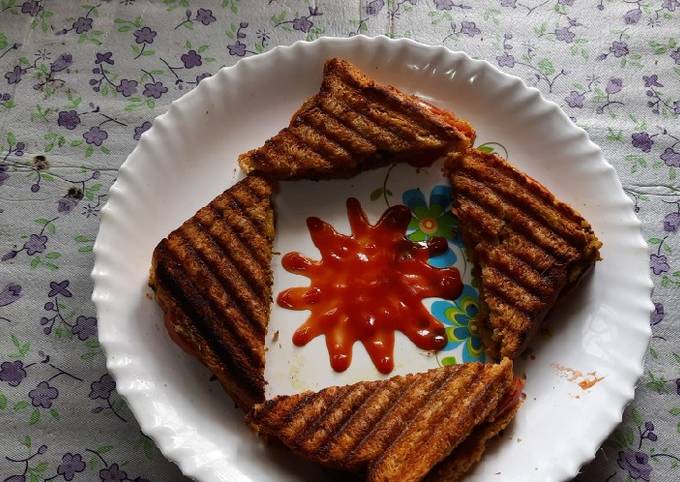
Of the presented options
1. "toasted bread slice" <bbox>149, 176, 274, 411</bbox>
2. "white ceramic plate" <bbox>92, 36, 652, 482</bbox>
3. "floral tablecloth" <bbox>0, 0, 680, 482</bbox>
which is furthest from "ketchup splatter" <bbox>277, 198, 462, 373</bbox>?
"floral tablecloth" <bbox>0, 0, 680, 482</bbox>

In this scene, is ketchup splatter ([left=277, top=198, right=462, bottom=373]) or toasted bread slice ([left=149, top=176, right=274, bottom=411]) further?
ketchup splatter ([left=277, top=198, right=462, bottom=373])

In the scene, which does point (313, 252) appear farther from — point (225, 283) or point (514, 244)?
point (514, 244)

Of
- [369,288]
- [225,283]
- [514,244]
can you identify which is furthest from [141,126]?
[514,244]

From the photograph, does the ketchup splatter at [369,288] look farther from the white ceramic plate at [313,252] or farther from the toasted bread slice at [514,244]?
the toasted bread slice at [514,244]

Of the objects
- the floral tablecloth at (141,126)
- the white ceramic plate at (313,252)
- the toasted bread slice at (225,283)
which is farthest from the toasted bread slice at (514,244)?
the toasted bread slice at (225,283)

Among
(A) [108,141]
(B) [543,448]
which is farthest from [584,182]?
(A) [108,141]

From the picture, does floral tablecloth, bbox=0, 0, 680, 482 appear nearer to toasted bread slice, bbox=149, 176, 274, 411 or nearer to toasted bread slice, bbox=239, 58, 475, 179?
toasted bread slice, bbox=149, 176, 274, 411

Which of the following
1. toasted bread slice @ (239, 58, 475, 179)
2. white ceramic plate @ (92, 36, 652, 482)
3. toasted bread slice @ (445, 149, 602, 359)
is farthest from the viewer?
toasted bread slice @ (239, 58, 475, 179)
